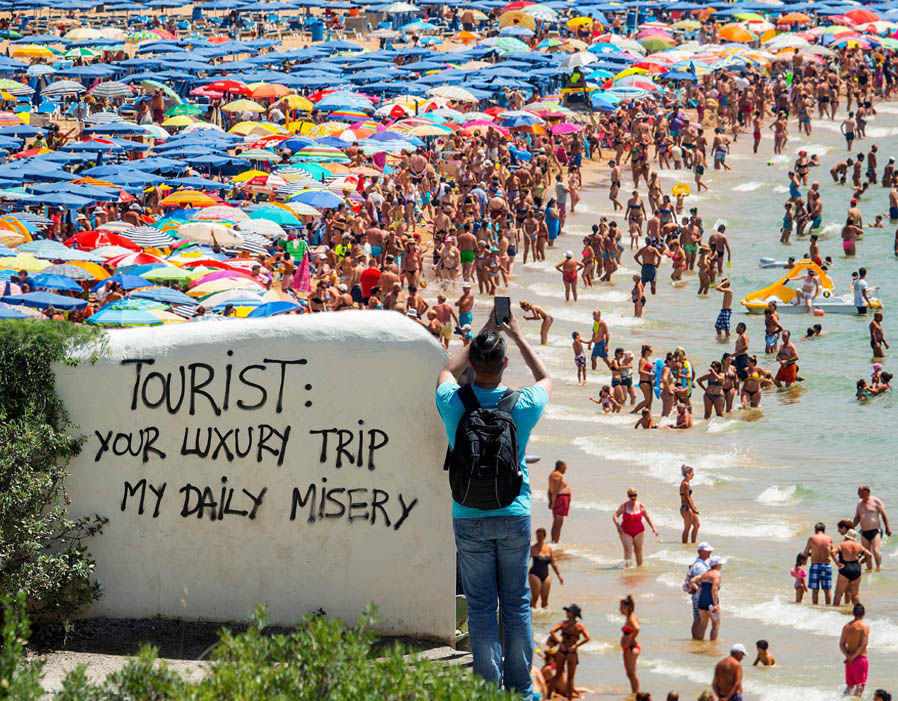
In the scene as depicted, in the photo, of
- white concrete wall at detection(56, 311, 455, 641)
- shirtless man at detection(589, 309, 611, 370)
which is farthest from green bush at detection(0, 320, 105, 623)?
shirtless man at detection(589, 309, 611, 370)

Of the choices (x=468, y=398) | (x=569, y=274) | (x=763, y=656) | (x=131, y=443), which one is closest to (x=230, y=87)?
(x=569, y=274)

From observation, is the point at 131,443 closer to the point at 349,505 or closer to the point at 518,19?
the point at 349,505

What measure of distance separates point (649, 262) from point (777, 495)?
11.0 metres

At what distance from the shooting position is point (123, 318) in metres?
18.0

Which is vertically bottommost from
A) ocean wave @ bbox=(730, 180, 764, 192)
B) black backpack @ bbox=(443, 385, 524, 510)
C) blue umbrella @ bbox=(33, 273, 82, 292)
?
ocean wave @ bbox=(730, 180, 764, 192)

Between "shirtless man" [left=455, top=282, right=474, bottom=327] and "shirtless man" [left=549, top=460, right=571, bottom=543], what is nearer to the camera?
"shirtless man" [left=549, top=460, right=571, bottom=543]

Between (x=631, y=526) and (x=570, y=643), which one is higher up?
(x=570, y=643)

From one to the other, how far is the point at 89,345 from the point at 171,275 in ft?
41.3

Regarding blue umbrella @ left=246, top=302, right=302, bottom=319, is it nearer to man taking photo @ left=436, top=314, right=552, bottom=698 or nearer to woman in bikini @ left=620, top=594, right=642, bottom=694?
woman in bikini @ left=620, top=594, right=642, bottom=694

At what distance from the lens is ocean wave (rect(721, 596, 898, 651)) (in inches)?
567

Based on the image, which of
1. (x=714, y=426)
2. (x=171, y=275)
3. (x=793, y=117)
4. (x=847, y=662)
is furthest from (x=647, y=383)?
(x=793, y=117)

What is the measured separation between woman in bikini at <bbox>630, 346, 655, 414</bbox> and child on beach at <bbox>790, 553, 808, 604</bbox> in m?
6.50

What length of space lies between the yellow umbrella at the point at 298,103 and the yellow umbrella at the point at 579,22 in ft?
60.1

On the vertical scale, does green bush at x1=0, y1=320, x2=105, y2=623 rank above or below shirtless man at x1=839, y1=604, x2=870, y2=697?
above
